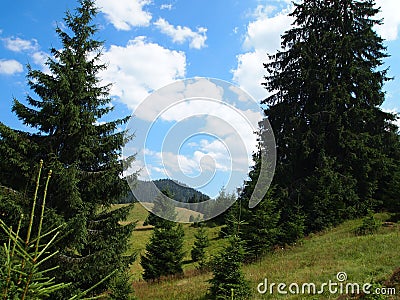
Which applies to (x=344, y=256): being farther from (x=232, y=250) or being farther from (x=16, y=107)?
(x=16, y=107)

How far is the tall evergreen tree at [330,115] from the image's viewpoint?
66.2 ft

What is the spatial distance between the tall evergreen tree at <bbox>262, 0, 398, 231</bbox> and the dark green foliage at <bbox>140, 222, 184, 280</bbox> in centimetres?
709

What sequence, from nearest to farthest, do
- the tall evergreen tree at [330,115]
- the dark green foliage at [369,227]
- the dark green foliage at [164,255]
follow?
the dark green foliage at [369,227] < the dark green foliage at [164,255] < the tall evergreen tree at [330,115]

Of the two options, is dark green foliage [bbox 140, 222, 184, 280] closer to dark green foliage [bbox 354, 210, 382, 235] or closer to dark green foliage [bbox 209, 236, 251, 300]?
dark green foliage [bbox 209, 236, 251, 300]

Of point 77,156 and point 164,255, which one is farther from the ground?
point 77,156

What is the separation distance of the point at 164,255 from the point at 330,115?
1365 cm

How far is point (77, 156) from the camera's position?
1031cm

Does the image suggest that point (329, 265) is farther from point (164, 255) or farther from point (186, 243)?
point (186, 243)

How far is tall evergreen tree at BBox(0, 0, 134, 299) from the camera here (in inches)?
371

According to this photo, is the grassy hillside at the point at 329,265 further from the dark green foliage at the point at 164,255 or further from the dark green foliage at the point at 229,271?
the dark green foliage at the point at 164,255

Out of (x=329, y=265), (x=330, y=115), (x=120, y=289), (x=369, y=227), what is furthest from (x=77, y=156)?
(x=330, y=115)

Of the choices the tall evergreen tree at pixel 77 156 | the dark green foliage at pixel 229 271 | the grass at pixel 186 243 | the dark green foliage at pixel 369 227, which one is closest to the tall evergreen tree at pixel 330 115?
the dark green foliage at pixel 369 227

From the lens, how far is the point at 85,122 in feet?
34.1

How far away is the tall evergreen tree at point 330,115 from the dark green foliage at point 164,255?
7.09 meters
